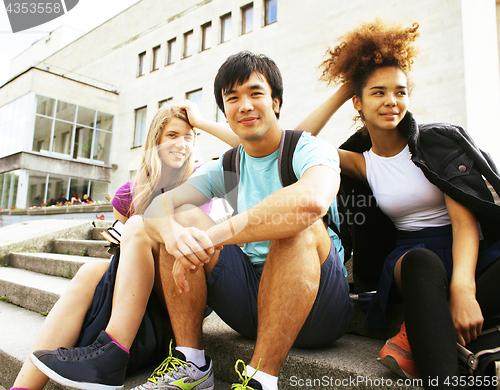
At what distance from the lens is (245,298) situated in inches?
52.4

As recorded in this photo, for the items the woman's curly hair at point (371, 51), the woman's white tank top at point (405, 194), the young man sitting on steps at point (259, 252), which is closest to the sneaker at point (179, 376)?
the young man sitting on steps at point (259, 252)

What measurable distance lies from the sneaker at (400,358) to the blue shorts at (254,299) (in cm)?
23

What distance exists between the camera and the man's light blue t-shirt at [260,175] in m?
1.34

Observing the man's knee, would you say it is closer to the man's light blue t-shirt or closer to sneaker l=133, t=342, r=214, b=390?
the man's light blue t-shirt

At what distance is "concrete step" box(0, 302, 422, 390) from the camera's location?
3.65ft

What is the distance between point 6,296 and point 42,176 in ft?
47.1

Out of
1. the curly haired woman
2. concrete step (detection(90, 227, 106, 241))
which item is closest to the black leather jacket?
the curly haired woman

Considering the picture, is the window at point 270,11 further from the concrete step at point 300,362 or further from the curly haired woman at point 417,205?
the concrete step at point 300,362

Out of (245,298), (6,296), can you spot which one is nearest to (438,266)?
(245,298)

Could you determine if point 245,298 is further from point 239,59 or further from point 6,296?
point 6,296

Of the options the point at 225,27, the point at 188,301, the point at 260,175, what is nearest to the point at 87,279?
the point at 188,301

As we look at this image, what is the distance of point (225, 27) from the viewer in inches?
535

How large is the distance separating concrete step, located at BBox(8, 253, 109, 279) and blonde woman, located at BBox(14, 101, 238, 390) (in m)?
1.47

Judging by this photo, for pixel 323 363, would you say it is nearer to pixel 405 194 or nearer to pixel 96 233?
pixel 405 194
